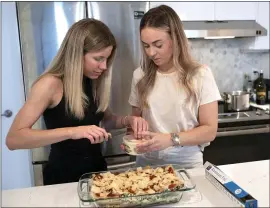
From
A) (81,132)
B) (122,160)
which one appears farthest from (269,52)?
(81,132)

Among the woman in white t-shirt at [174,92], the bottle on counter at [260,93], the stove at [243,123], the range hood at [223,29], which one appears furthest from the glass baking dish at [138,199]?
the bottle on counter at [260,93]

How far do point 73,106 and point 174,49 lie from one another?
50 centimetres

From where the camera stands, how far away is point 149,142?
3.48ft

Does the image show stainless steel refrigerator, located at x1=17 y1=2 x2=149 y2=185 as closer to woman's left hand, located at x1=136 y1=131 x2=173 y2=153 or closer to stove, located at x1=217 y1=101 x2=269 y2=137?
stove, located at x1=217 y1=101 x2=269 y2=137

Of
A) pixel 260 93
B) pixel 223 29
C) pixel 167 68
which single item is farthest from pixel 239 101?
pixel 167 68

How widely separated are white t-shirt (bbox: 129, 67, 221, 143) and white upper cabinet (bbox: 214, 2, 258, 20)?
1.19 meters

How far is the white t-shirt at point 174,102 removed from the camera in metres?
1.22

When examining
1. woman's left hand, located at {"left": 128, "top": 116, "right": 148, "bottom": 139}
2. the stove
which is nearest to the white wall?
woman's left hand, located at {"left": 128, "top": 116, "right": 148, "bottom": 139}

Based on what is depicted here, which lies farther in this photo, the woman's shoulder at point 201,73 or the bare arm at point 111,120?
the bare arm at point 111,120

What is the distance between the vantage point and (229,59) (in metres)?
2.70

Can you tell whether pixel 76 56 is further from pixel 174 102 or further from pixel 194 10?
pixel 194 10

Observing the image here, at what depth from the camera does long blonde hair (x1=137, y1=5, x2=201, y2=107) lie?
1.20m

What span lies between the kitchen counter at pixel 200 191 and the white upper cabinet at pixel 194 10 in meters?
1.41

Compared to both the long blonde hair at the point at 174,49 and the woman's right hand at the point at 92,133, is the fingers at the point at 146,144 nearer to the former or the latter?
the woman's right hand at the point at 92,133
